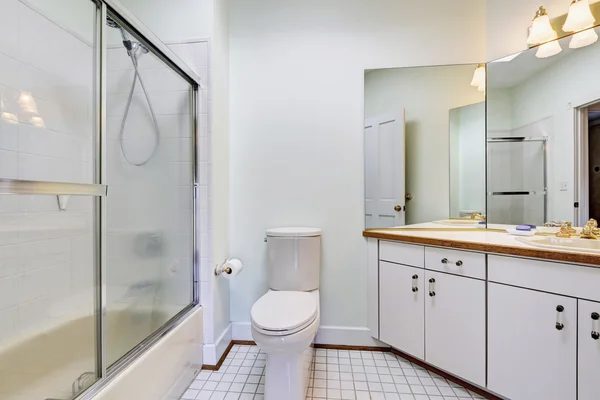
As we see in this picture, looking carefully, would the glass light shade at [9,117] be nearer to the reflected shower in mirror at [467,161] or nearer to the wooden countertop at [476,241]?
the wooden countertop at [476,241]

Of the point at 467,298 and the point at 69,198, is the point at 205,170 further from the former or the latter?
the point at 467,298

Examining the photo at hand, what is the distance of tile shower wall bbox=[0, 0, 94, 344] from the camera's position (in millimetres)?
1236

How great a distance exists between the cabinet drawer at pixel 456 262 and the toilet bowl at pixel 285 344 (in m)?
0.70

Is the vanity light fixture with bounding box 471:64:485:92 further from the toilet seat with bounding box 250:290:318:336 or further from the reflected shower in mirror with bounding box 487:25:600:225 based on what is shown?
the toilet seat with bounding box 250:290:318:336

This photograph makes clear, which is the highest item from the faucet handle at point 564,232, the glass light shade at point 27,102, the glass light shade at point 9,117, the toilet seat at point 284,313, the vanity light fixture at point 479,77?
the vanity light fixture at point 479,77

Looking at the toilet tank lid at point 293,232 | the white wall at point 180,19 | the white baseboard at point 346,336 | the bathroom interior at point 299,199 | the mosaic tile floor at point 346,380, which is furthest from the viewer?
the white baseboard at point 346,336

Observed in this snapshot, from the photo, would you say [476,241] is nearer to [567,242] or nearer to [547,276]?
[547,276]

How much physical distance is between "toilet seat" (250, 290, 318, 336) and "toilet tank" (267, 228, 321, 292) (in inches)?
5.4

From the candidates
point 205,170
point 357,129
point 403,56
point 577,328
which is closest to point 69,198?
point 205,170

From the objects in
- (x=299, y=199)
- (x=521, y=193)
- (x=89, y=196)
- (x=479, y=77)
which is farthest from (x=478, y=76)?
(x=89, y=196)

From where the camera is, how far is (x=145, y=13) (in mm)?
1770

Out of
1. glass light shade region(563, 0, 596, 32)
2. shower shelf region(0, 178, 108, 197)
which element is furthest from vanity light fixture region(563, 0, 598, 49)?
shower shelf region(0, 178, 108, 197)

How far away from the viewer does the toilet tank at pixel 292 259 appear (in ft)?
6.01

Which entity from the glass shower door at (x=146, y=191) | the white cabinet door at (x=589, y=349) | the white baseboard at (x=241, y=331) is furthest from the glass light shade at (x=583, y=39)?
the white baseboard at (x=241, y=331)
